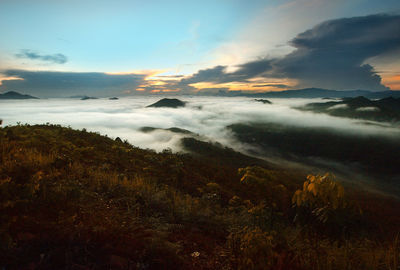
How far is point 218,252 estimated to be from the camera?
11.1ft

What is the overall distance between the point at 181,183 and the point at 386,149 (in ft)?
822

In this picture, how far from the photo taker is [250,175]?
6.21m

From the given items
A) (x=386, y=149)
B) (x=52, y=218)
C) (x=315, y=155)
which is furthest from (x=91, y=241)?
(x=386, y=149)

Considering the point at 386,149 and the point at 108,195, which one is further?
the point at 386,149

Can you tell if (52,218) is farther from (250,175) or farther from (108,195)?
(250,175)

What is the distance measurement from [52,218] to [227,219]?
11.9 ft

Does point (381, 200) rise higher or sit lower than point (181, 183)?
lower

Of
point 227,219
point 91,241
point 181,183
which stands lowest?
point 181,183

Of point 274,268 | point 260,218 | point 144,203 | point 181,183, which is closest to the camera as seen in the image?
point 274,268

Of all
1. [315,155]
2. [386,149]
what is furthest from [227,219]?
[386,149]

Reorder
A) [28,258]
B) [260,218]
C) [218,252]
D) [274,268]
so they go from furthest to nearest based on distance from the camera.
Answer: [260,218] < [218,252] < [274,268] < [28,258]

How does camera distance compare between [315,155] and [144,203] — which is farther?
[315,155]

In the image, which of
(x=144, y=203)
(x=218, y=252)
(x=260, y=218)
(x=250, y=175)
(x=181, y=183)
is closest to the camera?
(x=218, y=252)

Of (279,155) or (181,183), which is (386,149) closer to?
(279,155)
